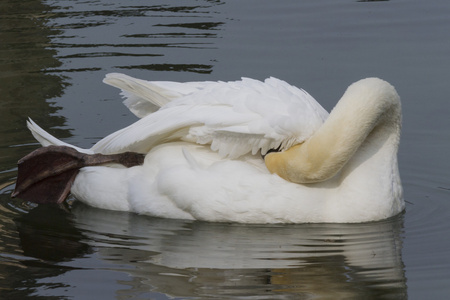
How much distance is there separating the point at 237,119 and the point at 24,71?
520 centimetres

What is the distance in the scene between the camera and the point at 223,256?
7.86 m

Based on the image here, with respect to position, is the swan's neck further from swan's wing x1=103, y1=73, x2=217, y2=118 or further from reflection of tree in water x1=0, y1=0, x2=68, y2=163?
reflection of tree in water x1=0, y1=0, x2=68, y2=163

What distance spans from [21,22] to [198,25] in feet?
8.07

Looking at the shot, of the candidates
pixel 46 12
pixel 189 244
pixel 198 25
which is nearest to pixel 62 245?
pixel 189 244

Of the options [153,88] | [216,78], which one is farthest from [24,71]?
[153,88]

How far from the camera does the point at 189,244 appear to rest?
26.8 feet

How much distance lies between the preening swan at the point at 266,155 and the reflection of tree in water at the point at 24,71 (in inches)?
76.8

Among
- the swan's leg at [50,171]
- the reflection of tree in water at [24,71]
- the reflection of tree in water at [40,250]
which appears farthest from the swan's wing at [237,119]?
the reflection of tree in water at [24,71]

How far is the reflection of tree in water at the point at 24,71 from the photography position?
11102 millimetres

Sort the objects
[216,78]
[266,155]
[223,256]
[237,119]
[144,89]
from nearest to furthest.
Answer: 1. [223,256]
2. [237,119]
3. [266,155]
4. [144,89]
5. [216,78]

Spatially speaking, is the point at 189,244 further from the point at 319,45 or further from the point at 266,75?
the point at 319,45

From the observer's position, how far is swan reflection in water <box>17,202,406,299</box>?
23.7 feet

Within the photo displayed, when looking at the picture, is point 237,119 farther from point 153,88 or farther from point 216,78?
point 216,78

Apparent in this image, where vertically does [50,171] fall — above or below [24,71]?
below
